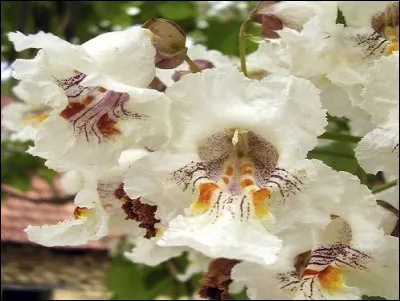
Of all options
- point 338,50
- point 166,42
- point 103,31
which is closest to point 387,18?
point 338,50

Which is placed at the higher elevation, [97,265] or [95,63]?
[95,63]

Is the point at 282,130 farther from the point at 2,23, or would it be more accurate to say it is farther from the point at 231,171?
A: the point at 2,23

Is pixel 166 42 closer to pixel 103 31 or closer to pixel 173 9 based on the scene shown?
pixel 173 9

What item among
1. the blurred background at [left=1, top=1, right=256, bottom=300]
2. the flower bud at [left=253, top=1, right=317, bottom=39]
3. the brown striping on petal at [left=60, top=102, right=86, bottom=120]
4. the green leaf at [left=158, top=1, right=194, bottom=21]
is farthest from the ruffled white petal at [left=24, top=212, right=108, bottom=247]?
the green leaf at [left=158, top=1, right=194, bottom=21]

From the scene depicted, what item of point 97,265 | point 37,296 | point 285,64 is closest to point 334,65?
point 285,64

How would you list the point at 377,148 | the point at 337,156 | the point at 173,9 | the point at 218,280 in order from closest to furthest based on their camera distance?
the point at 377,148, the point at 218,280, the point at 337,156, the point at 173,9

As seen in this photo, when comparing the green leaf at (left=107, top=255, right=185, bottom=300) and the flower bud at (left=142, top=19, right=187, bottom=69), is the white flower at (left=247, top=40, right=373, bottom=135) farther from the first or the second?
the green leaf at (left=107, top=255, right=185, bottom=300)

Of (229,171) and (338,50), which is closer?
(229,171)
